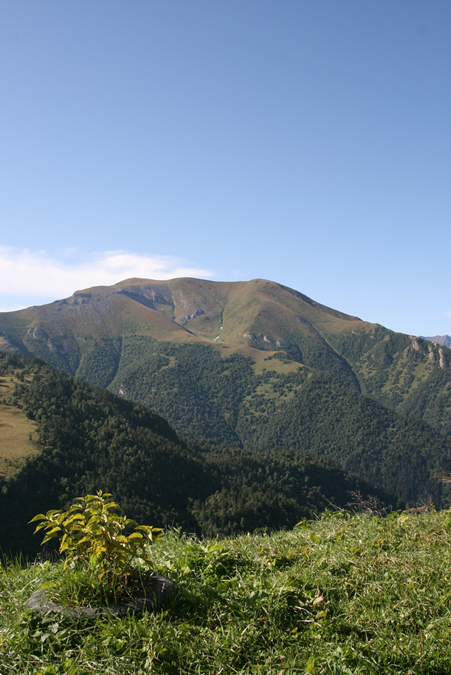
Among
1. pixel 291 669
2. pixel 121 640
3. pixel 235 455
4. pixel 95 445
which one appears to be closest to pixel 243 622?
pixel 291 669

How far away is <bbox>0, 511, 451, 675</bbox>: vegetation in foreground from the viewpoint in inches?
150

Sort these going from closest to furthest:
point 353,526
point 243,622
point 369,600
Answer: point 243,622 → point 369,600 → point 353,526

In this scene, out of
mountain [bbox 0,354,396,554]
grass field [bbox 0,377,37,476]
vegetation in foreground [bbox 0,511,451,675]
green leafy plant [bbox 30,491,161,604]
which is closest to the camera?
vegetation in foreground [bbox 0,511,451,675]

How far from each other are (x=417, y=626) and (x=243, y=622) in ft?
5.98

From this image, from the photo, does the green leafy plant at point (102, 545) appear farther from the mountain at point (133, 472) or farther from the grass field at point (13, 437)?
the grass field at point (13, 437)

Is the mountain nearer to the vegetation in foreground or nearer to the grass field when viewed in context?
the grass field

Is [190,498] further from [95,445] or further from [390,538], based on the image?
[390,538]

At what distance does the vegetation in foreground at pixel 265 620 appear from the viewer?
3.80 m

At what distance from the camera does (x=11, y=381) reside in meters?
150

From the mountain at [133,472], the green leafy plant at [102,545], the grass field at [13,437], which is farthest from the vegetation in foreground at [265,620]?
the grass field at [13,437]

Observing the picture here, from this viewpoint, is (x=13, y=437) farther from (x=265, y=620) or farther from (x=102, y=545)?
(x=265, y=620)

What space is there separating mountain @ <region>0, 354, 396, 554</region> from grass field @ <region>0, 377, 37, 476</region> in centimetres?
93

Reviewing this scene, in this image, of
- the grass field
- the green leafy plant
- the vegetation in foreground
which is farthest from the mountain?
the green leafy plant

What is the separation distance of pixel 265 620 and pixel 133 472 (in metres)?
121
